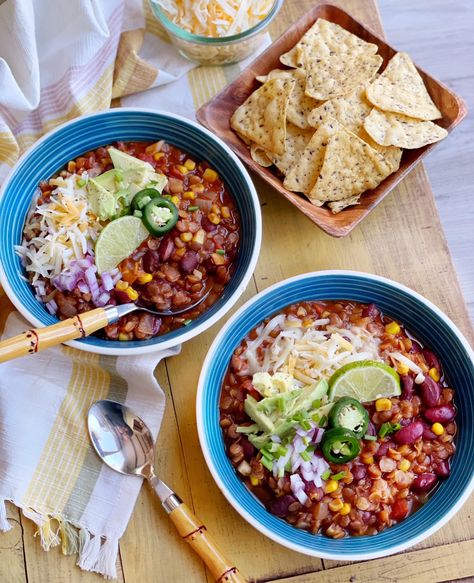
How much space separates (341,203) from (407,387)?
3.12ft

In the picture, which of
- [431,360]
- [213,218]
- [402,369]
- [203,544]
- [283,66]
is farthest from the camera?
[283,66]

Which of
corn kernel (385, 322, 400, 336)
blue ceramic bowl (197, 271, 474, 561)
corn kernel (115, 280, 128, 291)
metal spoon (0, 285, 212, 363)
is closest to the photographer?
metal spoon (0, 285, 212, 363)

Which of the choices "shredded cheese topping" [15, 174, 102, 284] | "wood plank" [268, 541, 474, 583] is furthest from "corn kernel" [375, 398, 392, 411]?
"shredded cheese topping" [15, 174, 102, 284]

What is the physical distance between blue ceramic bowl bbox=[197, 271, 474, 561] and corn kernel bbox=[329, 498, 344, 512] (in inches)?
6.2

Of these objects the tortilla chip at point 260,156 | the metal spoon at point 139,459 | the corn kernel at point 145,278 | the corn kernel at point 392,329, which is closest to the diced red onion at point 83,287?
the corn kernel at point 145,278

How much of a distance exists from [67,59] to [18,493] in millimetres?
2147

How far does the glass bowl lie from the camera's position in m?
4.04

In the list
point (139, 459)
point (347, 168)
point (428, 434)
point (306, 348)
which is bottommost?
point (428, 434)

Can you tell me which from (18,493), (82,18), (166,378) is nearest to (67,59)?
(82,18)

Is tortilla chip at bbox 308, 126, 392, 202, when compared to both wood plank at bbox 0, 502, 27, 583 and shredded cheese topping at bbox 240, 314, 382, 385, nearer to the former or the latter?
shredded cheese topping at bbox 240, 314, 382, 385

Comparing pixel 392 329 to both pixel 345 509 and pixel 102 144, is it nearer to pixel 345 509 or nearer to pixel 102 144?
pixel 345 509

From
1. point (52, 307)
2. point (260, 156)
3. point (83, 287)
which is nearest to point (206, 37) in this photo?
point (260, 156)

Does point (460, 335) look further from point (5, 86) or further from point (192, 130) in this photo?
point (5, 86)

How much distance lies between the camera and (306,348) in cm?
357
